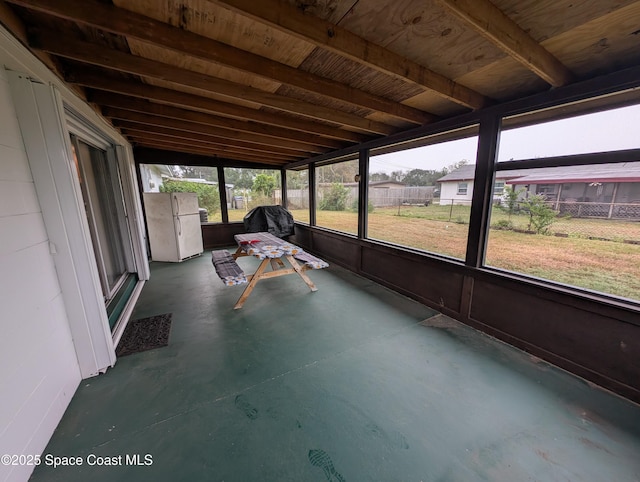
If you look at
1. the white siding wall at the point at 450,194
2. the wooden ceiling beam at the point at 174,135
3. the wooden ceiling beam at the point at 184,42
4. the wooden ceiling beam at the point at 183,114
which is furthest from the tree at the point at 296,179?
the wooden ceiling beam at the point at 184,42

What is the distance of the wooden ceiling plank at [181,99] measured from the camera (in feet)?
6.08

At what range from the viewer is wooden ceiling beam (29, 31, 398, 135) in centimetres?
139

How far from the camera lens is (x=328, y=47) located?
129 centimetres

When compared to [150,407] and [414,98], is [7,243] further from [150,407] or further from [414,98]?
[414,98]

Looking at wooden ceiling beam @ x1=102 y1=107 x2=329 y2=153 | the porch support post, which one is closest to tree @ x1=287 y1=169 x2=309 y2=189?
wooden ceiling beam @ x1=102 y1=107 x2=329 y2=153

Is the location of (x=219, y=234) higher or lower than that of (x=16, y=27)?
lower

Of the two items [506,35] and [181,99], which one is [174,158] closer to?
[181,99]


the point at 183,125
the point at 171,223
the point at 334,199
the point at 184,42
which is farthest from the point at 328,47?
the point at 171,223

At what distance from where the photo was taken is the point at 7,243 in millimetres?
1199

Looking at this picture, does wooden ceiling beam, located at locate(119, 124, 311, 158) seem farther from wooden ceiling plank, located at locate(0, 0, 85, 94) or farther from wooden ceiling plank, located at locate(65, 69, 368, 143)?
wooden ceiling plank, located at locate(0, 0, 85, 94)

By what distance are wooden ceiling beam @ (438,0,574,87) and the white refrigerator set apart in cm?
505

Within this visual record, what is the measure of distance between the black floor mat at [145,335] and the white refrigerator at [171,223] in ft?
8.29

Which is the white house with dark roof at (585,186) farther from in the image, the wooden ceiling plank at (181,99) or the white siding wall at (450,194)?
the wooden ceiling plank at (181,99)

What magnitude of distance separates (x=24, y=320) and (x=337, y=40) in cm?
231
